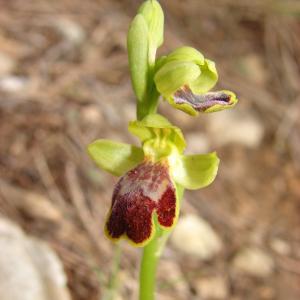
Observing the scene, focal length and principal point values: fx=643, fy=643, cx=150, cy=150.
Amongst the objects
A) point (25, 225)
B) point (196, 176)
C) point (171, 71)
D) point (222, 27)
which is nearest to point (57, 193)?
point (25, 225)

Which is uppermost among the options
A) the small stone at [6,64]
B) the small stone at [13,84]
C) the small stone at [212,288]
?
the small stone at [13,84]

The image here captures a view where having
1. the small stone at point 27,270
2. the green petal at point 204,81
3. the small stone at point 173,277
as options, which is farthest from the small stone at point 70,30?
the green petal at point 204,81

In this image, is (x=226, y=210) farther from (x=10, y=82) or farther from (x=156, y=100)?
(x=156, y=100)

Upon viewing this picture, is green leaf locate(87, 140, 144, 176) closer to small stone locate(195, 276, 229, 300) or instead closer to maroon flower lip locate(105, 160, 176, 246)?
maroon flower lip locate(105, 160, 176, 246)

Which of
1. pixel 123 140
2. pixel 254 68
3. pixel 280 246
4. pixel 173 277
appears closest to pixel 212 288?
pixel 173 277

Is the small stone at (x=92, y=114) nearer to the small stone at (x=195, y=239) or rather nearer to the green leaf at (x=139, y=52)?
the small stone at (x=195, y=239)

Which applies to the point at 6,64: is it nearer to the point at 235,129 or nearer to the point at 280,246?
the point at 235,129
